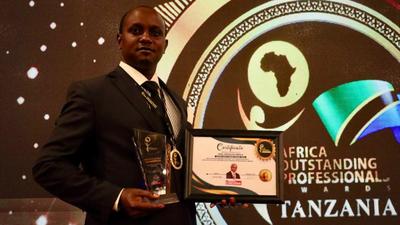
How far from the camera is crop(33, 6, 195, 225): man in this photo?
53.9 inches

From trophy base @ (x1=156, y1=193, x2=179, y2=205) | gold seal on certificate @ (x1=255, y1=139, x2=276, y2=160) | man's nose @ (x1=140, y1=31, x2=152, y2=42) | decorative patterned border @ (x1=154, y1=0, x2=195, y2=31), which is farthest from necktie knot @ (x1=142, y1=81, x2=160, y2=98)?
decorative patterned border @ (x1=154, y1=0, x2=195, y2=31)

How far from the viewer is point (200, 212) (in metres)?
2.44

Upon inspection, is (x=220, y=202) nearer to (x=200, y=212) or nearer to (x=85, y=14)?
(x=200, y=212)

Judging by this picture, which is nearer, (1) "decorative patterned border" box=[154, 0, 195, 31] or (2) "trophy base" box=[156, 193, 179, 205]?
(2) "trophy base" box=[156, 193, 179, 205]

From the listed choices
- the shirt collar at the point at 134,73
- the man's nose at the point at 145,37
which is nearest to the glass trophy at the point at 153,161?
the shirt collar at the point at 134,73

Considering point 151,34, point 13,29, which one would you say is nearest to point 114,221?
point 151,34

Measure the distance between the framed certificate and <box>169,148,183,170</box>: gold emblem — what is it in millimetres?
152

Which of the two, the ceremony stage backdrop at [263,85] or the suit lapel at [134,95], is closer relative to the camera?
the suit lapel at [134,95]

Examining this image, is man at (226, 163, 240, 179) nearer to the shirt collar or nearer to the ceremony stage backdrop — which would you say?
the shirt collar

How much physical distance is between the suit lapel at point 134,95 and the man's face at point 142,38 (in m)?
0.08

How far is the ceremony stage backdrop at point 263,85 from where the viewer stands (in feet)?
7.95

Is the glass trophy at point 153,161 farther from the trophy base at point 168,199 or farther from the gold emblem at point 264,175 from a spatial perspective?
the gold emblem at point 264,175

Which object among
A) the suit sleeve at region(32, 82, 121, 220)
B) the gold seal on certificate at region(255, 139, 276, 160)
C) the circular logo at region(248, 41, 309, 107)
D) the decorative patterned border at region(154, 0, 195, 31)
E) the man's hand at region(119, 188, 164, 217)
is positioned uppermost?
the decorative patterned border at region(154, 0, 195, 31)

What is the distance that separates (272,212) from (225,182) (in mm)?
742
